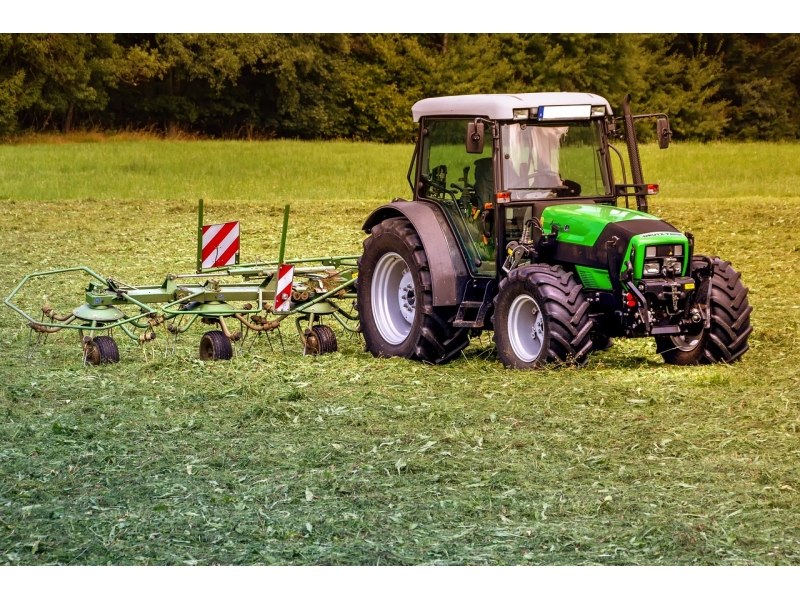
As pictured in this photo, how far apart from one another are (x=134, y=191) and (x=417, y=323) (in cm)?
1842

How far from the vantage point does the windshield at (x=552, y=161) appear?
8.79 metres

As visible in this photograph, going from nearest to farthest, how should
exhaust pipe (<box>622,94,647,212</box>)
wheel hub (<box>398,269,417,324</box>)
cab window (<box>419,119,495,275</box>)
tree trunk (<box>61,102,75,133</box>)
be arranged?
exhaust pipe (<box>622,94,647,212</box>)
cab window (<box>419,119,495,275</box>)
wheel hub (<box>398,269,417,324</box>)
tree trunk (<box>61,102,75,133</box>)

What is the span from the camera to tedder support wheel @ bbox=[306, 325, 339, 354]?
31.8 feet

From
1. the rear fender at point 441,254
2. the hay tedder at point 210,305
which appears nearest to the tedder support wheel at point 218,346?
the hay tedder at point 210,305

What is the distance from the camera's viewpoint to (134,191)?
26266mm

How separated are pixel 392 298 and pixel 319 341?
0.71 meters

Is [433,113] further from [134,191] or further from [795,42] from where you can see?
[795,42]

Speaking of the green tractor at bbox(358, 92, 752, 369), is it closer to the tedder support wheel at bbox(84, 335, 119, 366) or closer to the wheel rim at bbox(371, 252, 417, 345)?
the wheel rim at bbox(371, 252, 417, 345)

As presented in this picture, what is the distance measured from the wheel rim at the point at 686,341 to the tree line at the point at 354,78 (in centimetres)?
2976

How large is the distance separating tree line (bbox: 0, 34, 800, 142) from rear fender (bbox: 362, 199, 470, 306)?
28.3 m

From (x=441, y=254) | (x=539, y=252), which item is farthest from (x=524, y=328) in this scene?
(x=441, y=254)

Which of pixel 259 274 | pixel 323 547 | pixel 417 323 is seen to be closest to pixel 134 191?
pixel 259 274

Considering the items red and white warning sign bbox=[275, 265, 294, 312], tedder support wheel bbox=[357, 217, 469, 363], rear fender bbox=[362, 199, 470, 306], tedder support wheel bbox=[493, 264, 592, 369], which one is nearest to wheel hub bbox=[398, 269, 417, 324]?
tedder support wheel bbox=[357, 217, 469, 363]

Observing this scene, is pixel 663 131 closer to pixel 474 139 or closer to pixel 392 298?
pixel 474 139
